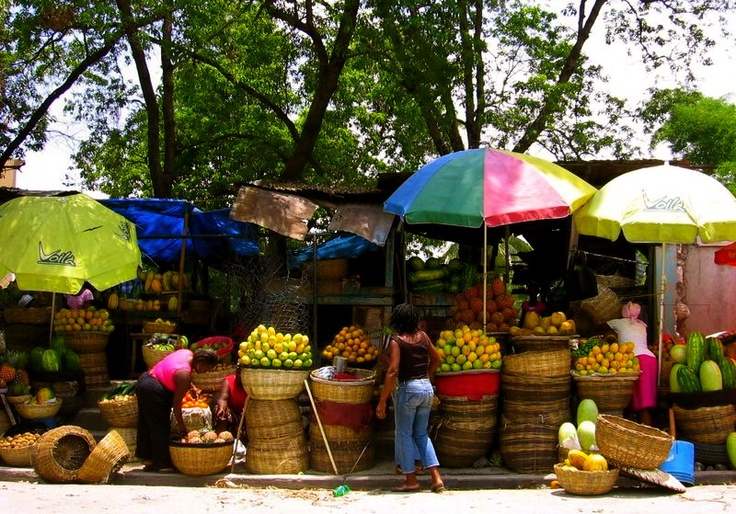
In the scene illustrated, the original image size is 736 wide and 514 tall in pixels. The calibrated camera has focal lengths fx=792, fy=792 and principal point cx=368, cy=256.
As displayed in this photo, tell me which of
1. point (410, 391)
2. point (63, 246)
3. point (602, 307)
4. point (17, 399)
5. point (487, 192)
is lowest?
point (17, 399)

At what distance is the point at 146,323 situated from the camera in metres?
11.4

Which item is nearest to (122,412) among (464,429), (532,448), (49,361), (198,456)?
(198,456)

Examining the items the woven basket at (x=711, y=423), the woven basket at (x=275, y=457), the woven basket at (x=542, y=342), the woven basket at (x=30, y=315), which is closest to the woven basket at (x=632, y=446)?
the woven basket at (x=711, y=423)

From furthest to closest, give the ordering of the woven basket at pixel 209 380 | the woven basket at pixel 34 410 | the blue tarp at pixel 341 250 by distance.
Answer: the blue tarp at pixel 341 250 < the woven basket at pixel 209 380 < the woven basket at pixel 34 410

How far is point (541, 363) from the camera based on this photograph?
8156 millimetres

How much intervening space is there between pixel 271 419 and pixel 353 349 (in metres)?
1.36

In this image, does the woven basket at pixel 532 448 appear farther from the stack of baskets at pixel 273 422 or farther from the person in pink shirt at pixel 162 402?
the person in pink shirt at pixel 162 402

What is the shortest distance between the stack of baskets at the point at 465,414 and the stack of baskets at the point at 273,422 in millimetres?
1480

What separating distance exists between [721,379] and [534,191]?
2759 millimetres

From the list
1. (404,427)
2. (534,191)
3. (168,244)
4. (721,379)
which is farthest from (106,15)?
(721,379)

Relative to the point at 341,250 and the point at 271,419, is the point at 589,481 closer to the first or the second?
the point at 271,419

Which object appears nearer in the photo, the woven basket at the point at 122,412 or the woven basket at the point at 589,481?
the woven basket at the point at 589,481

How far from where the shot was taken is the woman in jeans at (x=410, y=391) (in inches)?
290

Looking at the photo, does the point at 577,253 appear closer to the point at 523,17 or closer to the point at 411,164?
the point at 523,17
